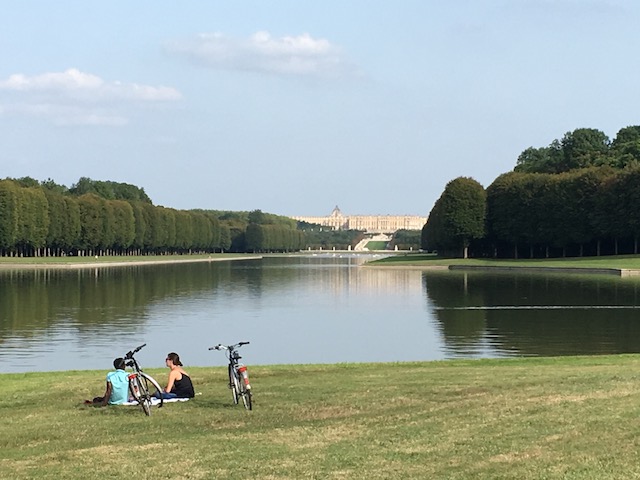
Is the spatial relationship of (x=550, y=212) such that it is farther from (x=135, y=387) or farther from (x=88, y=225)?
(x=135, y=387)

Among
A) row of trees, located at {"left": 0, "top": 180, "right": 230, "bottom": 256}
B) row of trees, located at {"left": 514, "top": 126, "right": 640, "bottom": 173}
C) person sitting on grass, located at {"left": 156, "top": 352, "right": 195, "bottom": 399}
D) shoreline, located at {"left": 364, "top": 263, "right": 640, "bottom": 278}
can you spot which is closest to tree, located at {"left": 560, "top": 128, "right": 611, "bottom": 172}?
row of trees, located at {"left": 514, "top": 126, "right": 640, "bottom": 173}

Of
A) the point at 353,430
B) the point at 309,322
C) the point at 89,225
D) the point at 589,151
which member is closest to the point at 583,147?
the point at 589,151

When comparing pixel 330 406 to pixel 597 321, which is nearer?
pixel 330 406

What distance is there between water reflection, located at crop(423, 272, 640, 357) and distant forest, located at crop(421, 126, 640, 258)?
1273 inches

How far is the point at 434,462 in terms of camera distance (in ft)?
30.3

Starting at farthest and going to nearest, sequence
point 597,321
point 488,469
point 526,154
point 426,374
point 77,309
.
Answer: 1. point 526,154
2. point 77,309
3. point 597,321
4. point 426,374
5. point 488,469

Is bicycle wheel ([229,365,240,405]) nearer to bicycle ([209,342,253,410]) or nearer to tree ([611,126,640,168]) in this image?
bicycle ([209,342,253,410])

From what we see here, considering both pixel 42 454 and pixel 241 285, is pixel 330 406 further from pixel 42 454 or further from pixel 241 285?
pixel 241 285

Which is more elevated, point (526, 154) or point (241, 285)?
point (526, 154)

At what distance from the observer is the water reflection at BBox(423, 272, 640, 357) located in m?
27.6

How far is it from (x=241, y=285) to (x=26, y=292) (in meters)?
16.2

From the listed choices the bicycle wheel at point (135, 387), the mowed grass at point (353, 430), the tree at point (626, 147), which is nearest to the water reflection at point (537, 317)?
the mowed grass at point (353, 430)

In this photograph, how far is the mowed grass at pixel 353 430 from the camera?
9.12 meters

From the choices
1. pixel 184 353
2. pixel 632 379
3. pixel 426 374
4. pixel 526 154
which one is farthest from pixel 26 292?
pixel 526 154
